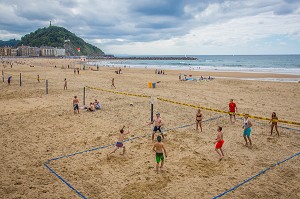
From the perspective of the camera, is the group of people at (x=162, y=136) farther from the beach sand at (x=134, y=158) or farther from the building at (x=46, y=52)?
the building at (x=46, y=52)

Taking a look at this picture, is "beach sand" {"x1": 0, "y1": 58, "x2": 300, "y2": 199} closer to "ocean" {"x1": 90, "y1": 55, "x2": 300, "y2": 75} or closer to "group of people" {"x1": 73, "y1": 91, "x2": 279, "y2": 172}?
"group of people" {"x1": 73, "y1": 91, "x2": 279, "y2": 172}

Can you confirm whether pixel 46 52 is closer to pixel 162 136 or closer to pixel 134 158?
pixel 162 136

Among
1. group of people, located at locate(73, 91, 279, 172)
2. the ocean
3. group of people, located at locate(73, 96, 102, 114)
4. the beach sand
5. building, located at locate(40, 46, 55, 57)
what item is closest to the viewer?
the beach sand

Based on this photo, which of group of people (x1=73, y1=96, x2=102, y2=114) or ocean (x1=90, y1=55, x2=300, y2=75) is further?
ocean (x1=90, y1=55, x2=300, y2=75)

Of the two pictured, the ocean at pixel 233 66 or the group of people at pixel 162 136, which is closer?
the group of people at pixel 162 136

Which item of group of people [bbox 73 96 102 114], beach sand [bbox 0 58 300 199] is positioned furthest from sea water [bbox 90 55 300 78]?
group of people [bbox 73 96 102 114]

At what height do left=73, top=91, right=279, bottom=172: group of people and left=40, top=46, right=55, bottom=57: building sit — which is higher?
left=40, top=46, right=55, bottom=57: building

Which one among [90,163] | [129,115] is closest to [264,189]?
[90,163]

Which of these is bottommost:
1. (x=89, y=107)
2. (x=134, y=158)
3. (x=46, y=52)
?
(x=134, y=158)

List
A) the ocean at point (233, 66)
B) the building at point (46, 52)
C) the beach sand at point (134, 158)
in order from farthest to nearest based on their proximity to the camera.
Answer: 1. the building at point (46, 52)
2. the ocean at point (233, 66)
3. the beach sand at point (134, 158)

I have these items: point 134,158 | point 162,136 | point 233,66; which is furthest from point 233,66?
point 134,158

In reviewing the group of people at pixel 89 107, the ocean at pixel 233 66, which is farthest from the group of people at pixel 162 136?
the ocean at pixel 233 66

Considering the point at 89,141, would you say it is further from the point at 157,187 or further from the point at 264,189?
the point at 264,189

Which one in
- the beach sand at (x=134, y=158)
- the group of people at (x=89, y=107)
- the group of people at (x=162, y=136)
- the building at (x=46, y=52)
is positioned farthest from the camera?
the building at (x=46, y=52)
